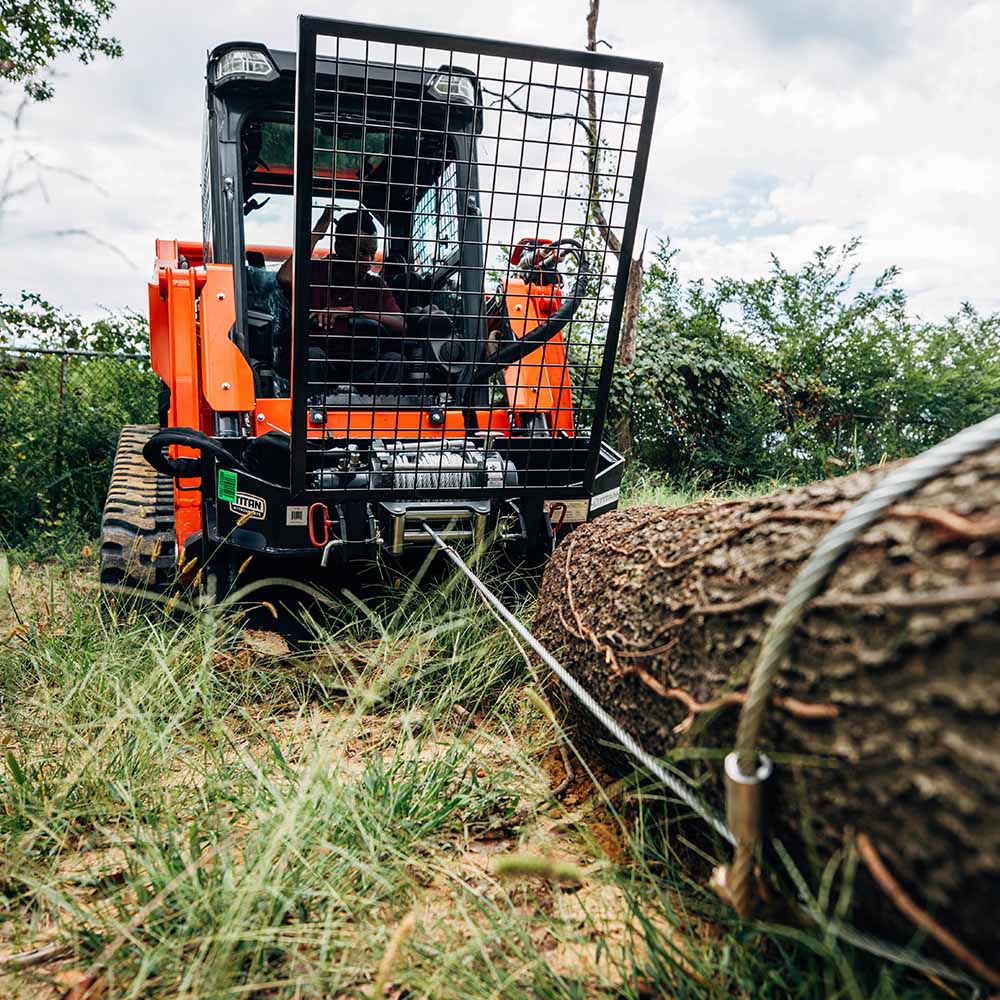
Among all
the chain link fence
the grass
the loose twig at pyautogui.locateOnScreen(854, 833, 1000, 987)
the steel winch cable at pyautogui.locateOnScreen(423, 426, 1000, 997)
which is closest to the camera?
the loose twig at pyautogui.locateOnScreen(854, 833, 1000, 987)

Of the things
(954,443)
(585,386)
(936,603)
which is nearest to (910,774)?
(936,603)

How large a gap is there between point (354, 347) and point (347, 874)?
1.87 m

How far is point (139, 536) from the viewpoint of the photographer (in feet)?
11.6

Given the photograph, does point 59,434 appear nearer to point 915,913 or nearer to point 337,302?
point 337,302

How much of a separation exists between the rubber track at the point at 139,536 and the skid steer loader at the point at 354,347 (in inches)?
0.4

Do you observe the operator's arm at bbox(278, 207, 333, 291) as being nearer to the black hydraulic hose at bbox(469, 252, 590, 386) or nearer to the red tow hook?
the black hydraulic hose at bbox(469, 252, 590, 386)

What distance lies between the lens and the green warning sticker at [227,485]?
3.03m

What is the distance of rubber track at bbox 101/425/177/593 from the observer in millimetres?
3424

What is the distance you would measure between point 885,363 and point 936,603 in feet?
27.2

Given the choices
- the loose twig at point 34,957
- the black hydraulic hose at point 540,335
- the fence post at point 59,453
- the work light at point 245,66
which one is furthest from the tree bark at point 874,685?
the fence post at point 59,453

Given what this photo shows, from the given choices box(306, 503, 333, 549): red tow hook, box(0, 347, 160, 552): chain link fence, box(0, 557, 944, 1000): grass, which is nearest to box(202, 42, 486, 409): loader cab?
box(306, 503, 333, 549): red tow hook

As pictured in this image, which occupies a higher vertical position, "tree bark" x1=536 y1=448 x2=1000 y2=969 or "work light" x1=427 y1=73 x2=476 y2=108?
"work light" x1=427 y1=73 x2=476 y2=108

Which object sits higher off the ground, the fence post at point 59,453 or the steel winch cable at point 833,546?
the steel winch cable at point 833,546

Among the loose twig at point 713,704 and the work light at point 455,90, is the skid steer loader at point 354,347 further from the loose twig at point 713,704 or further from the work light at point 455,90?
the loose twig at point 713,704
